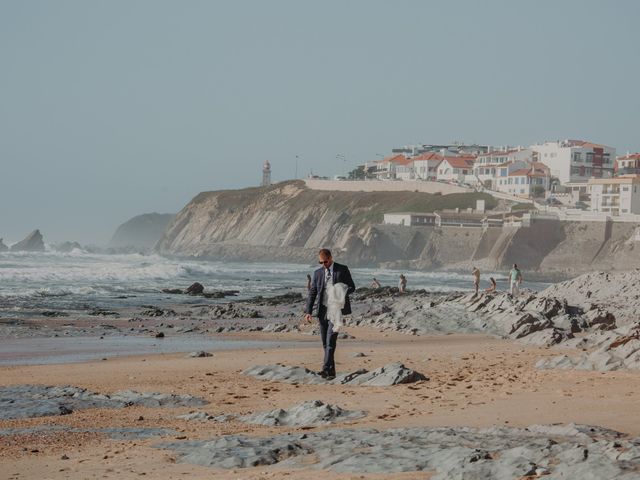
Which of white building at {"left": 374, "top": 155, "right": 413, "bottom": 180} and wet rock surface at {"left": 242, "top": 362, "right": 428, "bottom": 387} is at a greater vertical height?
white building at {"left": 374, "top": 155, "right": 413, "bottom": 180}

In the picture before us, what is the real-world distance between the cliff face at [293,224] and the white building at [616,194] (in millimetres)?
A: 11460

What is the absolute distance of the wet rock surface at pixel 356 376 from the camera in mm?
14500

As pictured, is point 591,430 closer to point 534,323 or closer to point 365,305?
point 534,323

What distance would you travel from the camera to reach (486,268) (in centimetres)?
10519

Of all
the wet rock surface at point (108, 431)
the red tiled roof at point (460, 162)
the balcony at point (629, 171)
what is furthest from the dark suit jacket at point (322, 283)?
the red tiled roof at point (460, 162)

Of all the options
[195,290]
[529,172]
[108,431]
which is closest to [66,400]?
[108,431]

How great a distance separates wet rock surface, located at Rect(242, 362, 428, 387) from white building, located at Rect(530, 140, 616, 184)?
4700 inches

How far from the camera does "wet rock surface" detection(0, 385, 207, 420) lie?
12875 mm

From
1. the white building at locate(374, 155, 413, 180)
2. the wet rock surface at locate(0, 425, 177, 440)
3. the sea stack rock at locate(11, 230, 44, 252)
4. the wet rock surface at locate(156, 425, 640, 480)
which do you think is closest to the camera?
the wet rock surface at locate(156, 425, 640, 480)

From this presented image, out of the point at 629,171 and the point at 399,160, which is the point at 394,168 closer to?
the point at 399,160

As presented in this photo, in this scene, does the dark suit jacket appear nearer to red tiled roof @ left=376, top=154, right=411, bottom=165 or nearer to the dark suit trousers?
the dark suit trousers

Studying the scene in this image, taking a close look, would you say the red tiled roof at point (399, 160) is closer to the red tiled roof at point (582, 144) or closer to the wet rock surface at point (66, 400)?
the red tiled roof at point (582, 144)

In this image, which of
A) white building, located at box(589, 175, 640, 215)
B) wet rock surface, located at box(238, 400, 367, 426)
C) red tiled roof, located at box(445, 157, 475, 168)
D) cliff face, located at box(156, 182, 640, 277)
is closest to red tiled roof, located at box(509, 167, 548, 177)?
→ cliff face, located at box(156, 182, 640, 277)

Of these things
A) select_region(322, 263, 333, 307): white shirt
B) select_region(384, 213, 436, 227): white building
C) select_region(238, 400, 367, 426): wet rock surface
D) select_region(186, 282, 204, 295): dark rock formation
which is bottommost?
select_region(186, 282, 204, 295): dark rock formation
